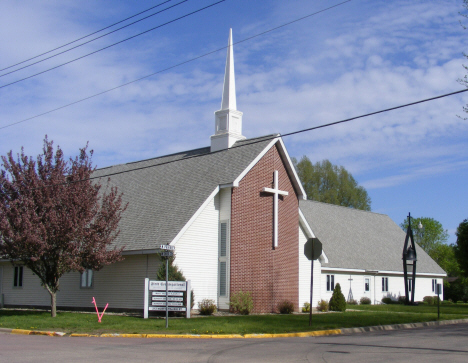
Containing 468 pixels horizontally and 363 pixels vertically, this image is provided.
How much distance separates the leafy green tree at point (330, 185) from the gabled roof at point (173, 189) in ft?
118

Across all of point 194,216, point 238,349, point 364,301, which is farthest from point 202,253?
point 364,301

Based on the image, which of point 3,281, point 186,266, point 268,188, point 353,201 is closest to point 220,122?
point 268,188

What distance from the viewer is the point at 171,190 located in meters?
28.0

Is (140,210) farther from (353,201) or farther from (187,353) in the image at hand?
(353,201)

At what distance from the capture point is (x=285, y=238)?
2855cm

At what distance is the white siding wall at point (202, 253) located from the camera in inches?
971

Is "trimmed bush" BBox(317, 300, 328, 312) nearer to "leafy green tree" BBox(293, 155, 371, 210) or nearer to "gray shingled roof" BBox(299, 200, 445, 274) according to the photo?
"gray shingled roof" BBox(299, 200, 445, 274)

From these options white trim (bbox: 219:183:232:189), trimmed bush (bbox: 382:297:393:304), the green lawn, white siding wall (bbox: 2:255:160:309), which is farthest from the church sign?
trimmed bush (bbox: 382:297:393:304)

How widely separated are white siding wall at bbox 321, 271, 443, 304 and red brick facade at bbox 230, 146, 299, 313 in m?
9.34

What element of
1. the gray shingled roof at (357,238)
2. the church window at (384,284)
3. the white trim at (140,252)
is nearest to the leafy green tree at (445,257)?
the gray shingled roof at (357,238)

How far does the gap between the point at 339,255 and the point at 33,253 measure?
79.6ft

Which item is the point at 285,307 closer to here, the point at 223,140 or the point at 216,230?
the point at 216,230

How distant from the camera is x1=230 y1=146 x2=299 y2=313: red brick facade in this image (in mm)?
26109

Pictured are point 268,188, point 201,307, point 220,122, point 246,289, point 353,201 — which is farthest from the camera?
point 353,201
